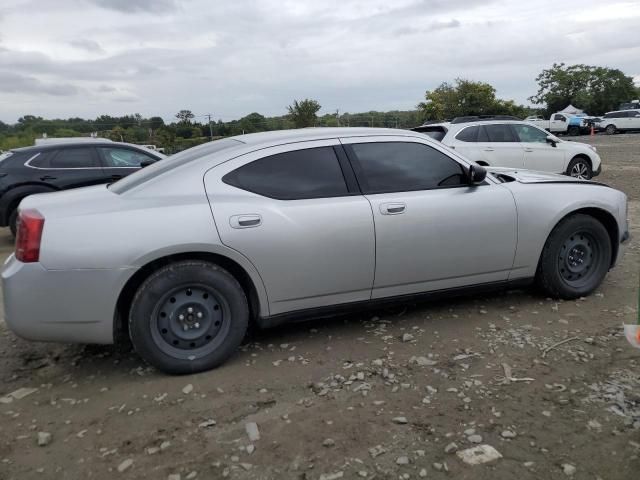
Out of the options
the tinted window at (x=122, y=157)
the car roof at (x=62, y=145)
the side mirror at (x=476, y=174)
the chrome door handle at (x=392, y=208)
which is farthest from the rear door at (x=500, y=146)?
the chrome door handle at (x=392, y=208)

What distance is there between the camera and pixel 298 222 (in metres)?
3.57

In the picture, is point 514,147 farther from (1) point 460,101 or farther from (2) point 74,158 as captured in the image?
(1) point 460,101

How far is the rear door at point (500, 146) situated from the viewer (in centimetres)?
1081

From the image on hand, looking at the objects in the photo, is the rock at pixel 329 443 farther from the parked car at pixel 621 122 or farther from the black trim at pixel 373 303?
the parked car at pixel 621 122

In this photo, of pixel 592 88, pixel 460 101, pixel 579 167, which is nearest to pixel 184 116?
pixel 579 167

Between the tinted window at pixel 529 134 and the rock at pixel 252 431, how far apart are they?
982 centimetres

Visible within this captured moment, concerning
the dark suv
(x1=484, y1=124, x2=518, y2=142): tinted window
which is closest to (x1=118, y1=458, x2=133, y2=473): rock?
the dark suv

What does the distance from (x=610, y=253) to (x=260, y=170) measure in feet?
9.95

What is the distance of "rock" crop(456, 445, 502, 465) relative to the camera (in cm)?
250

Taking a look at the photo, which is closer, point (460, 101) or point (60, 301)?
point (60, 301)

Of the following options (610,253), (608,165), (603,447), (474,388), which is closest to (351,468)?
(474,388)

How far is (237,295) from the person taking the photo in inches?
137

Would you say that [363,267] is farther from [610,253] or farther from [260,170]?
[610,253]

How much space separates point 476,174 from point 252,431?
246 cm
